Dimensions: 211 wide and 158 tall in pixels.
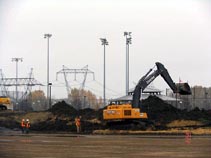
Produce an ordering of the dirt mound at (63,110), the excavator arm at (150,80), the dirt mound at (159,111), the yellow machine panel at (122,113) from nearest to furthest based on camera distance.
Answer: the yellow machine panel at (122,113)
the excavator arm at (150,80)
the dirt mound at (159,111)
the dirt mound at (63,110)

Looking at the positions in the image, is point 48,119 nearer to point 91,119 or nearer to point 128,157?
point 91,119

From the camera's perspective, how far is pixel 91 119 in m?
56.7

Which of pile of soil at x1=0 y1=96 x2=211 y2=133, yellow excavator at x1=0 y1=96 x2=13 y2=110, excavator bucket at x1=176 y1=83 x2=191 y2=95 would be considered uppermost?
excavator bucket at x1=176 y1=83 x2=191 y2=95

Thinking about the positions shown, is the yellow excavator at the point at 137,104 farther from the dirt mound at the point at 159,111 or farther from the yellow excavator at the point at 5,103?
the yellow excavator at the point at 5,103

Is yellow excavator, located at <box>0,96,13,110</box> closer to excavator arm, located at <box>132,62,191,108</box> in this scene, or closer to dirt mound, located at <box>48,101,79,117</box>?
dirt mound, located at <box>48,101,79,117</box>

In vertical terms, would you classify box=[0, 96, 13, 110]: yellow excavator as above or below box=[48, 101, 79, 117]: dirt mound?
above

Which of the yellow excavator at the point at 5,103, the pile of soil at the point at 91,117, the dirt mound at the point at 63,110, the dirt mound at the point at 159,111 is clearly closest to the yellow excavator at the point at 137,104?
the pile of soil at the point at 91,117

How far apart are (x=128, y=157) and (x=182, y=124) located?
→ 2965 cm

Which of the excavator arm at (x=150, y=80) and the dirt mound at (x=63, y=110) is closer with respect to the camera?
the excavator arm at (x=150, y=80)

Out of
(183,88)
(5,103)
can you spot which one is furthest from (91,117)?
(5,103)

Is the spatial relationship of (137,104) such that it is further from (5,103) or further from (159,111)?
(5,103)

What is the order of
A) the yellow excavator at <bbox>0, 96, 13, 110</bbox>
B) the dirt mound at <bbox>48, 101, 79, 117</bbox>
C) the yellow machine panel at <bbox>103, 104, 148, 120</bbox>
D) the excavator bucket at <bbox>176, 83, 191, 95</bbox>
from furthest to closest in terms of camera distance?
the yellow excavator at <bbox>0, 96, 13, 110</bbox>, the dirt mound at <bbox>48, 101, 79, 117</bbox>, the yellow machine panel at <bbox>103, 104, 148, 120</bbox>, the excavator bucket at <bbox>176, 83, 191, 95</bbox>

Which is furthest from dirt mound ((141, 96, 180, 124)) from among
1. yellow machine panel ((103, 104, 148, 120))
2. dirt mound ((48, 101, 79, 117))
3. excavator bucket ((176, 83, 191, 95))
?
dirt mound ((48, 101, 79, 117))

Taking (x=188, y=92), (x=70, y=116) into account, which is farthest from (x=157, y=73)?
(x=70, y=116)
